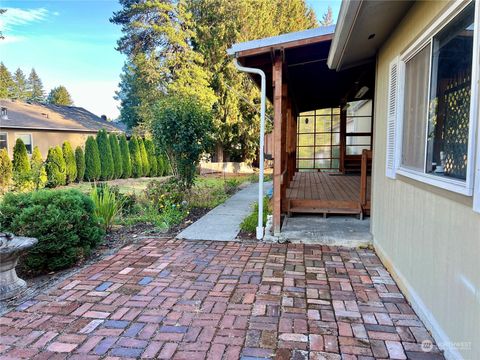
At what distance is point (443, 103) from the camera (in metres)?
2.38

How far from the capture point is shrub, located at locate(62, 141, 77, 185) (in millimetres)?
13695

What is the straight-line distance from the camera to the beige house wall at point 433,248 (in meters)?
1.87

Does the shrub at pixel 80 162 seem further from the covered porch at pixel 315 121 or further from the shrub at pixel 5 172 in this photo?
the covered porch at pixel 315 121

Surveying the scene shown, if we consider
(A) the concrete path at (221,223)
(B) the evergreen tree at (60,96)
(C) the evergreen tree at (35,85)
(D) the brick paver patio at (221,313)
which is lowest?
(D) the brick paver patio at (221,313)

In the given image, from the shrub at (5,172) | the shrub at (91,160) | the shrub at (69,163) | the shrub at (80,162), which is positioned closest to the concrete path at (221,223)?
the shrub at (5,172)

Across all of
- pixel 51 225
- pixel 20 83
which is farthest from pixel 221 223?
pixel 20 83

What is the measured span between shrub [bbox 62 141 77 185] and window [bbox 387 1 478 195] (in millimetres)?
13597

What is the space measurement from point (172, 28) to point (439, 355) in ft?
56.4

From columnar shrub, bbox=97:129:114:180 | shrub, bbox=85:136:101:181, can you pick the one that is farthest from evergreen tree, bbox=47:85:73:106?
shrub, bbox=85:136:101:181

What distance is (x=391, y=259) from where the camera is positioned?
3627mm

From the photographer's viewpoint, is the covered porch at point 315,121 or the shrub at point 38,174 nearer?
the covered porch at point 315,121

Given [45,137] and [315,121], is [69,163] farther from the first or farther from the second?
[315,121]

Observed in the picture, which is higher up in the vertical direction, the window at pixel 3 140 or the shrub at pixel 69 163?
the window at pixel 3 140

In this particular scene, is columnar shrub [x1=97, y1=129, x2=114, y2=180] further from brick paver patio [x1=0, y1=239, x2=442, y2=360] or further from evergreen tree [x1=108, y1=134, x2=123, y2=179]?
brick paver patio [x1=0, y1=239, x2=442, y2=360]
